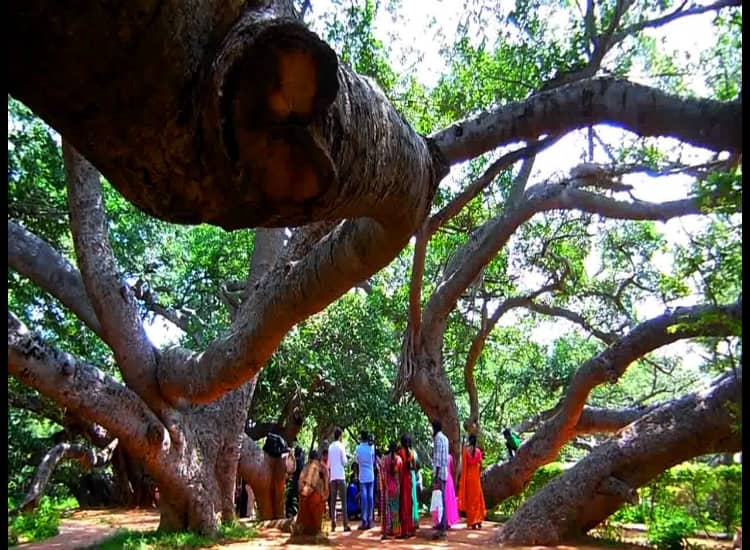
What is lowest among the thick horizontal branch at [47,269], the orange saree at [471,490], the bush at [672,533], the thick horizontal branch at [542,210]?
the bush at [672,533]

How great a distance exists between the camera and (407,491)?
9.90 meters

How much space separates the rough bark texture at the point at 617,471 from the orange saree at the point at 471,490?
2010 mm

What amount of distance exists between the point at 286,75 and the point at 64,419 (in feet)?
53.7

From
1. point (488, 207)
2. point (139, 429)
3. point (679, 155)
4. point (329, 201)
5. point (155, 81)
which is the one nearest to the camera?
point (155, 81)

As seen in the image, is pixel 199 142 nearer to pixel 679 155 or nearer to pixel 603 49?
pixel 603 49

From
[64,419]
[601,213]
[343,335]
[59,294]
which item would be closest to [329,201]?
[59,294]

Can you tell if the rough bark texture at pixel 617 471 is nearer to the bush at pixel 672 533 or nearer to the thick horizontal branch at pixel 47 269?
the bush at pixel 672 533

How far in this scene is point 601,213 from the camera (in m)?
10.4

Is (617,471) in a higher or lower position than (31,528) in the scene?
higher

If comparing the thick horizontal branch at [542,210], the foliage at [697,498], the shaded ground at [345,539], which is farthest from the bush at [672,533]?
the thick horizontal branch at [542,210]

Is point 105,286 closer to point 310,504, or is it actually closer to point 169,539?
point 169,539

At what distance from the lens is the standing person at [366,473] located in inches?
426

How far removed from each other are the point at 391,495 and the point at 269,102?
8976 mm

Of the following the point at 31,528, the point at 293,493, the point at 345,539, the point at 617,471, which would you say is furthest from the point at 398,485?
the point at 31,528
